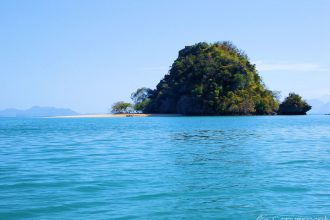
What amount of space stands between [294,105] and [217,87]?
2241 centimetres

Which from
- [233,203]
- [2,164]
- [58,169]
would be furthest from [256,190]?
[2,164]

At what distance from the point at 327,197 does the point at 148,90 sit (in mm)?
129459

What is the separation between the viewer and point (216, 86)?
348 feet

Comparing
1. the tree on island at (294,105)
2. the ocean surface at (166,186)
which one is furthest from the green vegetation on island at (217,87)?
the ocean surface at (166,186)

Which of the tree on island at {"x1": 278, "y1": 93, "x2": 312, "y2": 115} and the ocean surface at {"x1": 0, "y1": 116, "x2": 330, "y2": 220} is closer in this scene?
the ocean surface at {"x1": 0, "y1": 116, "x2": 330, "y2": 220}

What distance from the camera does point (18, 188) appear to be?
13203 mm

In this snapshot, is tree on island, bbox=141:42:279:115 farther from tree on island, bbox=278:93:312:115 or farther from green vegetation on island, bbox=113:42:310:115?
tree on island, bbox=278:93:312:115

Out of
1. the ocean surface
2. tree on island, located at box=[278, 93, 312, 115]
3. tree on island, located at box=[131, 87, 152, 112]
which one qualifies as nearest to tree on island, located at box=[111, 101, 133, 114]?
tree on island, located at box=[131, 87, 152, 112]

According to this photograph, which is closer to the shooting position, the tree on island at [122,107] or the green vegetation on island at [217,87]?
the green vegetation on island at [217,87]

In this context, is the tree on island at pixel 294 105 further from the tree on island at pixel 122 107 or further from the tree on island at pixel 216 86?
the tree on island at pixel 122 107

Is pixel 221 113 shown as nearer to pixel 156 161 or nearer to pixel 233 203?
pixel 156 161

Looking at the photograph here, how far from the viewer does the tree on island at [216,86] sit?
4131 inches

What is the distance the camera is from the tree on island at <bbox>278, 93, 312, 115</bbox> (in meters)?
112

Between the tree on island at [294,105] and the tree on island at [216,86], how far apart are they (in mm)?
3278
